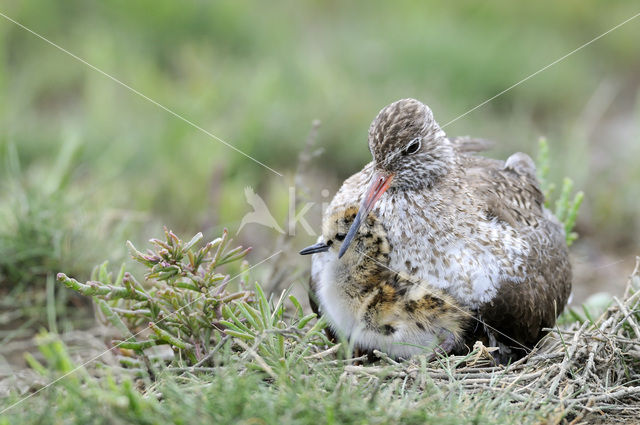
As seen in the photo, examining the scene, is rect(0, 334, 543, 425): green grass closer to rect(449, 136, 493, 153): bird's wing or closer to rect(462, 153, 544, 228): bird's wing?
rect(462, 153, 544, 228): bird's wing

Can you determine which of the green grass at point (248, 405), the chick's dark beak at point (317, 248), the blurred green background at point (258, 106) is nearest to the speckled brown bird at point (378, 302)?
the chick's dark beak at point (317, 248)

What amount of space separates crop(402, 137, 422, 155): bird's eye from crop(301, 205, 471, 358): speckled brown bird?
1.22ft

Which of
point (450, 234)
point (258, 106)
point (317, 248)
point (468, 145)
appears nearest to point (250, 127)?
point (258, 106)

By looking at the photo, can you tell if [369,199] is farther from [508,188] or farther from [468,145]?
[468,145]

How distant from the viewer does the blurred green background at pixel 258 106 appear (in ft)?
18.3

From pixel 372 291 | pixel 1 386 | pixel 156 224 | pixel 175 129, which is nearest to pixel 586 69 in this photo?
pixel 175 129

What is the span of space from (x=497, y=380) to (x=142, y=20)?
7.06 meters

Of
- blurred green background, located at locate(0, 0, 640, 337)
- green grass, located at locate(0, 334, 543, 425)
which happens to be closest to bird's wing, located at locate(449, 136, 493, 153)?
blurred green background, located at locate(0, 0, 640, 337)

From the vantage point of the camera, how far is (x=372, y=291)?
372cm

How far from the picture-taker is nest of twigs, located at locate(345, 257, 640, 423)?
3.26m

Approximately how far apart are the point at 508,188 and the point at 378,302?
110 centimetres

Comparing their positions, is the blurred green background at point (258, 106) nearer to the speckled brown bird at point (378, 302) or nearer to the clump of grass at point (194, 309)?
the speckled brown bird at point (378, 302)

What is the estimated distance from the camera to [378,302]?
12.1 ft

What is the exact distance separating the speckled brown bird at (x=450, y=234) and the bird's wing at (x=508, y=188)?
0.04ft
